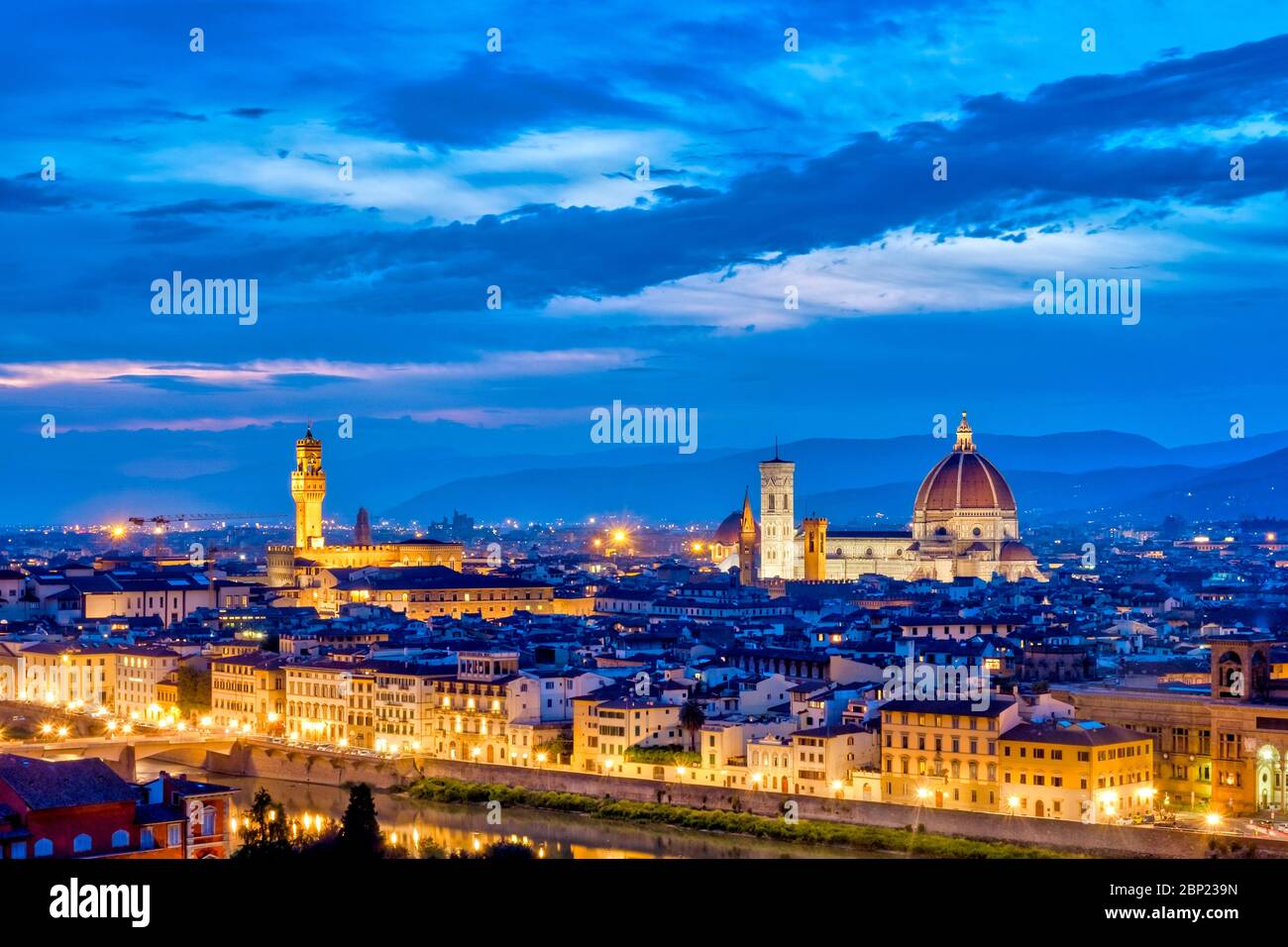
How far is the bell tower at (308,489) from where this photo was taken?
8625 centimetres

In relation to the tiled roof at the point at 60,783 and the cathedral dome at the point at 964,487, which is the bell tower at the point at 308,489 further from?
the tiled roof at the point at 60,783

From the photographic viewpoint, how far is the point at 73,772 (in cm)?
2097

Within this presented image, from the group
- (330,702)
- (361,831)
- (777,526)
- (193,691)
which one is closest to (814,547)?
(777,526)

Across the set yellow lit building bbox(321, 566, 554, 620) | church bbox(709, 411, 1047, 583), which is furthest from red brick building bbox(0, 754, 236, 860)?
church bbox(709, 411, 1047, 583)

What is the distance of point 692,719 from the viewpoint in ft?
109

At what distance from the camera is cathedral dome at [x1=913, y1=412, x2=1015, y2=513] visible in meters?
91.1

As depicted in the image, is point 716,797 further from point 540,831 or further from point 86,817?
point 86,817

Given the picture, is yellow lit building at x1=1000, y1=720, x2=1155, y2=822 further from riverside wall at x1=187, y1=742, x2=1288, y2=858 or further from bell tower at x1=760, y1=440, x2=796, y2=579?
bell tower at x1=760, y1=440, x2=796, y2=579

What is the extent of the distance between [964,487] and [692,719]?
59.4m

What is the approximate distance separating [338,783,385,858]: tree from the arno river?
2.67 m

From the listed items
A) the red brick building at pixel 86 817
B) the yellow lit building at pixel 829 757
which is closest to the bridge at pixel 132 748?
the yellow lit building at pixel 829 757

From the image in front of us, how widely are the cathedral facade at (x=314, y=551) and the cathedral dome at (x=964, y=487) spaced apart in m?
21.0
